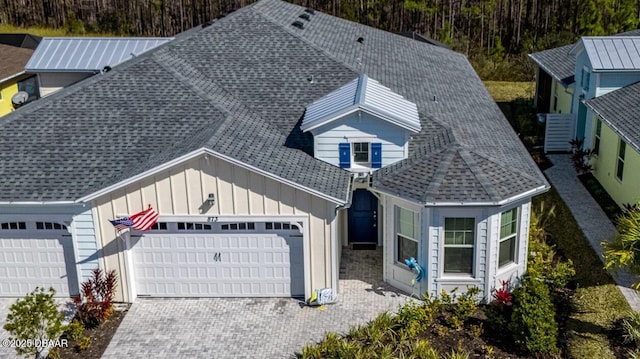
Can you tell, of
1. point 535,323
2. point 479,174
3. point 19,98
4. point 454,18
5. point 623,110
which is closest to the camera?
point 535,323

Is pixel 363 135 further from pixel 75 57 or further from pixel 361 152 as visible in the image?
pixel 75 57

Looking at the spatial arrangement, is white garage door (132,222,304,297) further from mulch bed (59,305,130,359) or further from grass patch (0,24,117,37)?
grass patch (0,24,117,37)

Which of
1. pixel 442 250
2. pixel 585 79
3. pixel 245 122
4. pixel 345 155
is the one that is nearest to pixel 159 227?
pixel 245 122

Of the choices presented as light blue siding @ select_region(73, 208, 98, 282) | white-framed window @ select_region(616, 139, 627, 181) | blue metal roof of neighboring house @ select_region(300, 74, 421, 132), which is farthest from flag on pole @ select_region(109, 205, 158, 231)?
white-framed window @ select_region(616, 139, 627, 181)

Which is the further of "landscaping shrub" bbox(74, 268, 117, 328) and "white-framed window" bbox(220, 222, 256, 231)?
"white-framed window" bbox(220, 222, 256, 231)

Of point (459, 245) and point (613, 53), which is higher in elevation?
point (613, 53)

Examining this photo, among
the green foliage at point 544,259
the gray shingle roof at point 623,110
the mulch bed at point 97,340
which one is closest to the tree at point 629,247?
the green foliage at point 544,259

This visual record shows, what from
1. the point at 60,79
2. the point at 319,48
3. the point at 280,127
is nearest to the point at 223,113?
the point at 280,127
